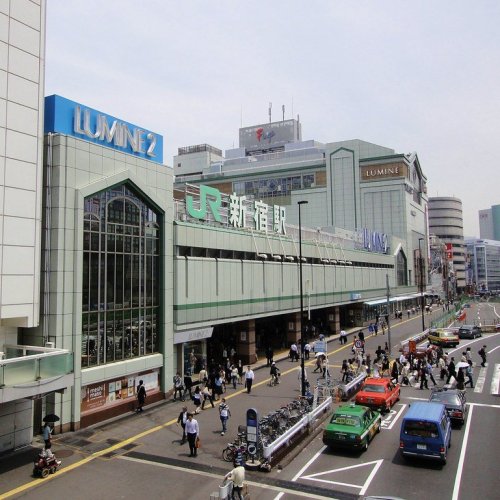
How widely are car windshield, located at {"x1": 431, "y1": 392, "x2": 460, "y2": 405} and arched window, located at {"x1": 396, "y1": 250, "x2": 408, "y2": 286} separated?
6631 centimetres

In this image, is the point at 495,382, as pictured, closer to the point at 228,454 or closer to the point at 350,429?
the point at 350,429

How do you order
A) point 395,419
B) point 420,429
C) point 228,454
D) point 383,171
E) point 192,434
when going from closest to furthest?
point 420,429 → point 228,454 → point 192,434 → point 395,419 → point 383,171

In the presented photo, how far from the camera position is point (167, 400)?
28.0 metres

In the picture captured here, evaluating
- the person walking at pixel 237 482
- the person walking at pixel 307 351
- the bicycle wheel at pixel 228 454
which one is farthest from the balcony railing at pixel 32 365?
the person walking at pixel 307 351

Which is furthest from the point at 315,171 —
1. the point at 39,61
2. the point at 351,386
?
the point at 39,61

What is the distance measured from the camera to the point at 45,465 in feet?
55.7

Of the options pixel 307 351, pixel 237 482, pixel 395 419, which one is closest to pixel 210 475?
pixel 237 482

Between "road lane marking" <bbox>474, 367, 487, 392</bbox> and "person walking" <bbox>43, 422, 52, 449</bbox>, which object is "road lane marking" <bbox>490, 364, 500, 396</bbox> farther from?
"person walking" <bbox>43, 422, 52, 449</bbox>

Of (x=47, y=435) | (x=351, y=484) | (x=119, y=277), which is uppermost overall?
(x=119, y=277)

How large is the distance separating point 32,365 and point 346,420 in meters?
12.8

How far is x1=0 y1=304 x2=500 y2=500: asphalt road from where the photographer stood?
15.7m

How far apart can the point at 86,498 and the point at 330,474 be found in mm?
8438

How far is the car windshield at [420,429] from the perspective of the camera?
57.8ft

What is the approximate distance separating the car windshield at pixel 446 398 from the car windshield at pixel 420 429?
227 inches
